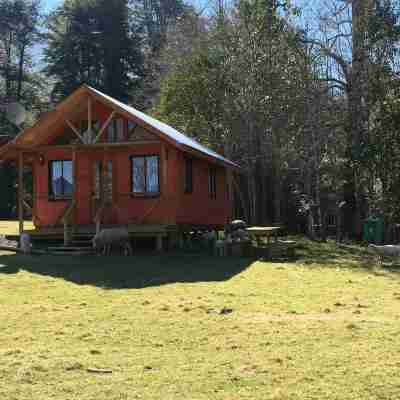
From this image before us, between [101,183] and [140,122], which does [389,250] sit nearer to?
[140,122]

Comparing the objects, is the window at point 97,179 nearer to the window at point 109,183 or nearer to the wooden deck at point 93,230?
the window at point 109,183

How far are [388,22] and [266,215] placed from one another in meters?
10.8

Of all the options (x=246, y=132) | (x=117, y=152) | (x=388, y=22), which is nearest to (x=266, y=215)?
(x=246, y=132)

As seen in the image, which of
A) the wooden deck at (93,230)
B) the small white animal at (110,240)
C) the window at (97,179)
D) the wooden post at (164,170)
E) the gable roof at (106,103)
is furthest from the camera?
the window at (97,179)

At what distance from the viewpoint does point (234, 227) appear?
63.1ft

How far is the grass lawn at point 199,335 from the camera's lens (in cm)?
490

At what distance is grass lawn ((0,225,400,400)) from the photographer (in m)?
4.90

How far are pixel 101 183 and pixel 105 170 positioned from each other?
43 cm

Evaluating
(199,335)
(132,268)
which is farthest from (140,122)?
(199,335)

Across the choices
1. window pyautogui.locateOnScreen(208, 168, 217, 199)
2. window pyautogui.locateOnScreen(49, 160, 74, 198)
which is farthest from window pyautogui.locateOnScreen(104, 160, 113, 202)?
window pyautogui.locateOnScreen(208, 168, 217, 199)

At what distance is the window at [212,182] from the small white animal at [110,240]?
20.0ft

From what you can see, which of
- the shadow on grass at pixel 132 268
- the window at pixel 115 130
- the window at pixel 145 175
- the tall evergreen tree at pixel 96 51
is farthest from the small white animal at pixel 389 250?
the tall evergreen tree at pixel 96 51

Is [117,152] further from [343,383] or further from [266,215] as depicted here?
[343,383]

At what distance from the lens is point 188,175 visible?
19594mm
